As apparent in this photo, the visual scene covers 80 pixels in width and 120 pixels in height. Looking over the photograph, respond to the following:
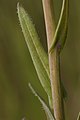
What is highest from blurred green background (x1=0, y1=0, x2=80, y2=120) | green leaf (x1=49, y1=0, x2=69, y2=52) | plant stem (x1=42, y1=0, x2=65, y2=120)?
green leaf (x1=49, y1=0, x2=69, y2=52)

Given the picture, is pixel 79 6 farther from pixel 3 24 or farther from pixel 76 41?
pixel 3 24

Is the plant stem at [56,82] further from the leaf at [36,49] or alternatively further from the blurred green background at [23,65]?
the blurred green background at [23,65]

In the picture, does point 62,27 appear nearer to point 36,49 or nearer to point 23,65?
point 36,49

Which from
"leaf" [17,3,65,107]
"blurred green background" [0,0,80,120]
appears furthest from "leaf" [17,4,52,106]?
"blurred green background" [0,0,80,120]

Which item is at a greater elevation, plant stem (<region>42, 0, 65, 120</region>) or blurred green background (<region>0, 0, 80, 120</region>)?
plant stem (<region>42, 0, 65, 120</region>)

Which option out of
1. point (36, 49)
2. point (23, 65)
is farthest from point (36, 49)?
point (23, 65)

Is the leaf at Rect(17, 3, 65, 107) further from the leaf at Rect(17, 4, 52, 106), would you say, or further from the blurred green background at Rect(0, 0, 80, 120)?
the blurred green background at Rect(0, 0, 80, 120)

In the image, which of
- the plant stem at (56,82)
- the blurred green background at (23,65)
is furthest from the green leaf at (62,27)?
the blurred green background at (23,65)

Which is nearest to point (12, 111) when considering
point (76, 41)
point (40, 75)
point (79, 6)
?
point (76, 41)

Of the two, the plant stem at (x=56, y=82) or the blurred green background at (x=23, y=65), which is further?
the blurred green background at (x=23, y=65)
